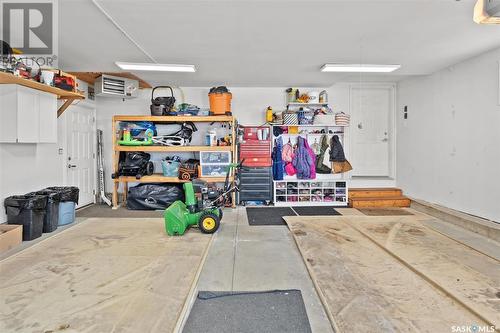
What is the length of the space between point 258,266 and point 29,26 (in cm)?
381

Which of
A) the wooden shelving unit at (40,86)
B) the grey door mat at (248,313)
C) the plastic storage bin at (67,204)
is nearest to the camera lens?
the grey door mat at (248,313)

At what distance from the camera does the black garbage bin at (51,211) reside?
400 centimetres

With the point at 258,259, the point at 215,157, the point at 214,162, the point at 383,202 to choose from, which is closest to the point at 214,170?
the point at 214,162

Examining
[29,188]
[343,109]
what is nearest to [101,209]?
[29,188]

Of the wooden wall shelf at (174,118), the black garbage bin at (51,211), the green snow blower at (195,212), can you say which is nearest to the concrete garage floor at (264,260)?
the green snow blower at (195,212)

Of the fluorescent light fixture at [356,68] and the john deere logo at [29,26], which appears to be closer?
the john deere logo at [29,26]

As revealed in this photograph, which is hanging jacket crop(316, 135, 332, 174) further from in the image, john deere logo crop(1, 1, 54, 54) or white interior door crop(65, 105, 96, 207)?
john deere logo crop(1, 1, 54, 54)

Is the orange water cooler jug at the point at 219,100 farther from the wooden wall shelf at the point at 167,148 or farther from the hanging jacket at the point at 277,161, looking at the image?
the hanging jacket at the point at 277,161

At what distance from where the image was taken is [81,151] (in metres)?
5.75

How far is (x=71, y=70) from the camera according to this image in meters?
5.08

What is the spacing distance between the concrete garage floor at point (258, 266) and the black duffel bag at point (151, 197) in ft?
5.85

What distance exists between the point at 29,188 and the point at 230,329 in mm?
4062

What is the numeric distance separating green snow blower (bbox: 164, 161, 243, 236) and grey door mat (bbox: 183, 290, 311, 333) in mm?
1585

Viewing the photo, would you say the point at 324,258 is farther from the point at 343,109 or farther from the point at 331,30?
the point at 343,109
